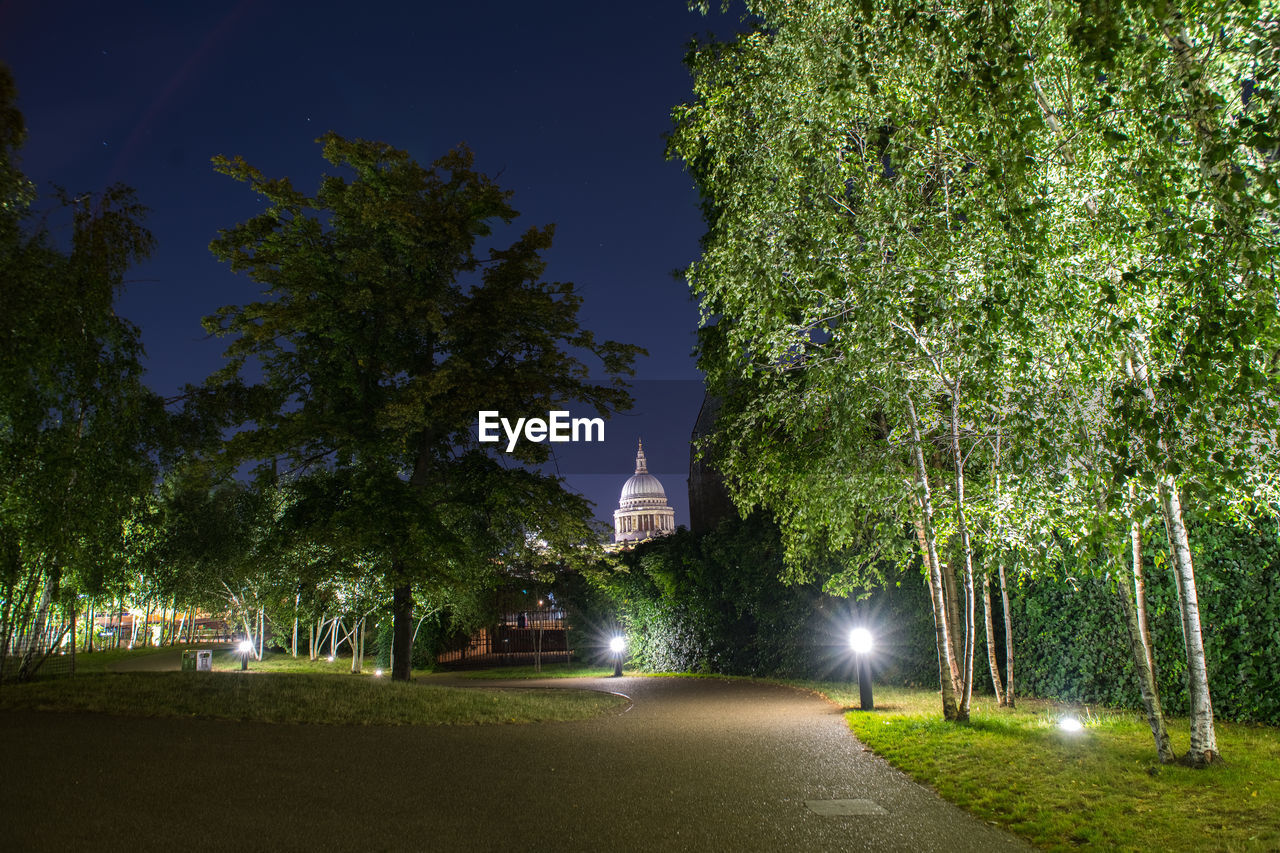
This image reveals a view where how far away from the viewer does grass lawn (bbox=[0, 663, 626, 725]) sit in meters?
9.34

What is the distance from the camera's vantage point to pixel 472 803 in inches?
218

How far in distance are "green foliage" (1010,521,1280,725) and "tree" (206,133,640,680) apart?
8750 millimetres

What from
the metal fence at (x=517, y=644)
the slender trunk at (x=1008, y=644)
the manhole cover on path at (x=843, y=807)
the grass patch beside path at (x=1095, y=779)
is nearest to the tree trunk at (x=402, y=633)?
Answer: the grass patch beside path at (x=1095, y=779)

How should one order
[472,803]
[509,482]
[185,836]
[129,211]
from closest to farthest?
1. [185,836]
2. [472,803]
3. [129,211]
4. [509,482]

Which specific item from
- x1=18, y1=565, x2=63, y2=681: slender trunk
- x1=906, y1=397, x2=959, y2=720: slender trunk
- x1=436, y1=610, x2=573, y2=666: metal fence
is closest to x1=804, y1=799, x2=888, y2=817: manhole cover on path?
x1=906, y1=397, x2=959, y2=720: slender trunk

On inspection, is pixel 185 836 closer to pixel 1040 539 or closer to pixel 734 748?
pixel 734 748

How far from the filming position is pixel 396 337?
15484mm

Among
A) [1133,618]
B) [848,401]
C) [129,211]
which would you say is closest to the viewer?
[1133,618]

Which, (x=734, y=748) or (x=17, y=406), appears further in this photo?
(x=17, y=406)

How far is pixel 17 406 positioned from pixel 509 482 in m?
7.71

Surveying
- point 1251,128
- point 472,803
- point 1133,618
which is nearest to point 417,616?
point 472,803

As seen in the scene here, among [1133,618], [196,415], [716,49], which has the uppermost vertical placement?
[716,49]

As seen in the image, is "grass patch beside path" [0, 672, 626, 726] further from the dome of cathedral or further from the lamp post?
the dome of cathedral
